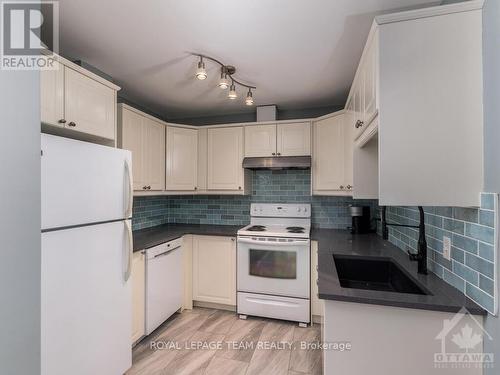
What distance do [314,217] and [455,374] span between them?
216 centimetres

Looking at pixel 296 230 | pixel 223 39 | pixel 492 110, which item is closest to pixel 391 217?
pixel 296 230

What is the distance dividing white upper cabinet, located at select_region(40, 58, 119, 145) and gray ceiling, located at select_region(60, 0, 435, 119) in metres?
0.26

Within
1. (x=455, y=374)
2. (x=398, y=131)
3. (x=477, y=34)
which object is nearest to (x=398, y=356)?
(x=455, y=374)

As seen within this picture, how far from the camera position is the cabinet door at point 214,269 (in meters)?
2.88

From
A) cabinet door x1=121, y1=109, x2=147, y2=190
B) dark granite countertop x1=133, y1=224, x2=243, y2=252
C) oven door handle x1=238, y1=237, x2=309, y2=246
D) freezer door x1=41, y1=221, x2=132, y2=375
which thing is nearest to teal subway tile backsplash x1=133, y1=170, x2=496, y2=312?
dark granite countertop x1=133, y1=224, x2=243, y2=252

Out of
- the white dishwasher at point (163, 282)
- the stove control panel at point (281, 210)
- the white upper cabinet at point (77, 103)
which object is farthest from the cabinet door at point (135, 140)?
the stove control panel at point (281, 210)

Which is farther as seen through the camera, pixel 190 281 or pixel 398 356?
pixel 190 281

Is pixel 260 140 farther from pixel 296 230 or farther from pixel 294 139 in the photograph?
pixel 296 230

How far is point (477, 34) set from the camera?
1.12m

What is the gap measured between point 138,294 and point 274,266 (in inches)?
53.4

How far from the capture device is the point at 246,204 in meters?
3.45

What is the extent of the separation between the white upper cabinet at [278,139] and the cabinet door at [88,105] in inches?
62.2

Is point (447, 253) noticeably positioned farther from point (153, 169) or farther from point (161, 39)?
point (153, 169)

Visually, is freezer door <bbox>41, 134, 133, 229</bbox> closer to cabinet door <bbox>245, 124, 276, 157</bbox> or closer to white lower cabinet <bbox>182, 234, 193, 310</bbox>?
white lower cabinet <bbox>182, 234, 193, 310</bbox>
